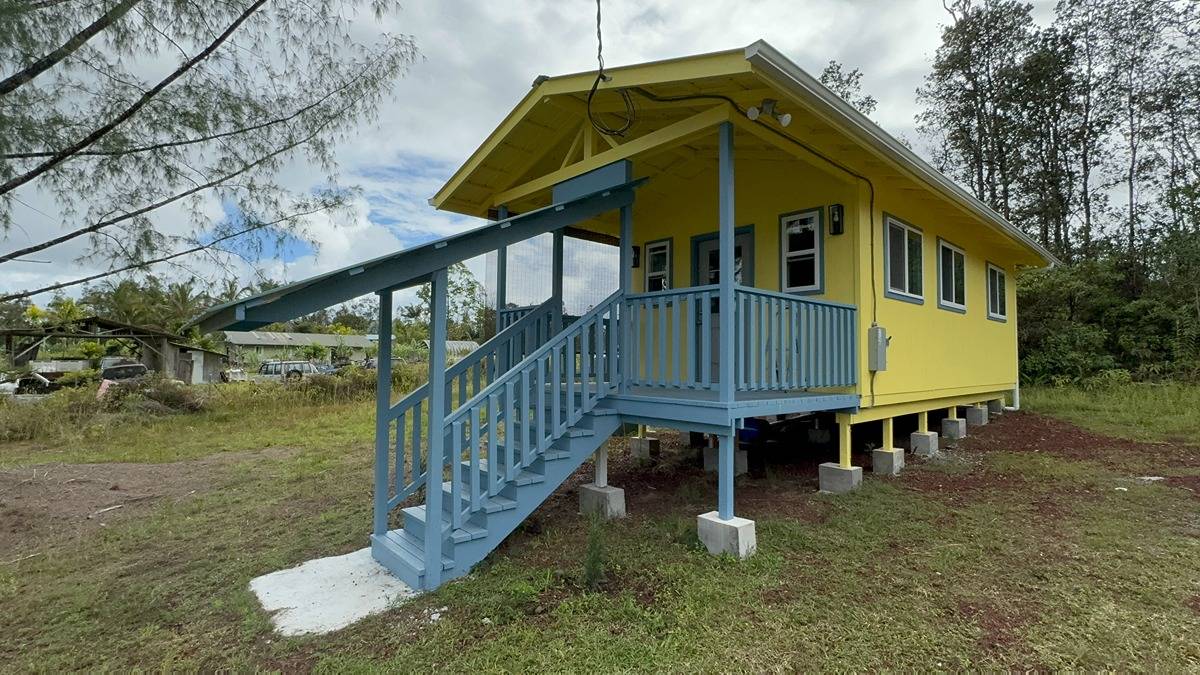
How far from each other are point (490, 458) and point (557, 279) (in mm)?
2407

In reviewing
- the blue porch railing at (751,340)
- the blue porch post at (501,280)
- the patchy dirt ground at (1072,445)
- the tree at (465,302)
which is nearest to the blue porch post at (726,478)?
the blue porch railing at (751,340)

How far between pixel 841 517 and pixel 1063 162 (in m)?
19.2

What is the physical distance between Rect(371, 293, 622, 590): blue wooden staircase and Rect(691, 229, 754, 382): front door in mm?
1748

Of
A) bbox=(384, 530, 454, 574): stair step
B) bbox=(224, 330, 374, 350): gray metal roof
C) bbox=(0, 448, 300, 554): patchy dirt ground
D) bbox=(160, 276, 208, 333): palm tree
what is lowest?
bbox=(0, 448, 300, 554): patchy dirt ground

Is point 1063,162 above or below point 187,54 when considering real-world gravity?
above

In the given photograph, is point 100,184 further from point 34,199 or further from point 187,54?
point 187,54

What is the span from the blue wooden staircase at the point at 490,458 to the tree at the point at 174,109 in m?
2.06

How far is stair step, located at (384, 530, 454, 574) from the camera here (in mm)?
3740

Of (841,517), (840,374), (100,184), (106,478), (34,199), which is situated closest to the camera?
(34,199)

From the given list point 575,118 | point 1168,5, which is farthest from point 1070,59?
point 575,118

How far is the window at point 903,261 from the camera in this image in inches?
244

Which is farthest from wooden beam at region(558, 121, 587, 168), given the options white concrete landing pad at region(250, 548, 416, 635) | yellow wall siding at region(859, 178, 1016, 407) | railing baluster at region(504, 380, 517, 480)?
white concrete landing pad at region(250, 548, 416, 635)

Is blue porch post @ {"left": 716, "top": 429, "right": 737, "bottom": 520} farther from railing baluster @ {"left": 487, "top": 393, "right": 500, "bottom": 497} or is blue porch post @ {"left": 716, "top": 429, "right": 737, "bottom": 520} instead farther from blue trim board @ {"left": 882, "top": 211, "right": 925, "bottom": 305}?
blue trim board @ {"left": 882, "top": 211, "right": 925, "bottom": 305}

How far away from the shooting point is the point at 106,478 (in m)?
7.29
